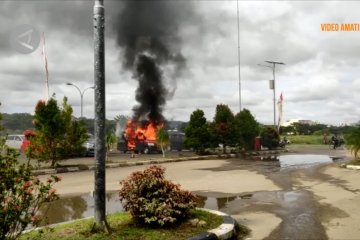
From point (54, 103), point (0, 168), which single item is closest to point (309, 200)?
point (0, 168)

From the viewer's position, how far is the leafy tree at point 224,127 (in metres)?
28.0

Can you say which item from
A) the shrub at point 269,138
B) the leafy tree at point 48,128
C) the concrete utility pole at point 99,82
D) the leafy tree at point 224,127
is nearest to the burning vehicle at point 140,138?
the leafy tree at point 224,127

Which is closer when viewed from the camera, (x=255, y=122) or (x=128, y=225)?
(x=128, y=225)

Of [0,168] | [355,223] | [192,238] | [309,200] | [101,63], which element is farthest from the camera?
[309,200]

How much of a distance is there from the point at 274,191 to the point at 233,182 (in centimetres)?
227

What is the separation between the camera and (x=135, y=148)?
103 ft

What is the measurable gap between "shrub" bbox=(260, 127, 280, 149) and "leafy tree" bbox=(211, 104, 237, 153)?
766cm

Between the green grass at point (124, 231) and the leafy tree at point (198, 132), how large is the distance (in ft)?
66.1

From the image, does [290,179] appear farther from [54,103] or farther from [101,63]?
[54,103]

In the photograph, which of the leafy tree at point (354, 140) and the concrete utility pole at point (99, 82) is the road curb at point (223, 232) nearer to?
the concrete utility pole at point (99, 82)

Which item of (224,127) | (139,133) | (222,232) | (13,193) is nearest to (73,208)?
(222,232)

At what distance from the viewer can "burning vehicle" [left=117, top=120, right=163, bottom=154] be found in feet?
100

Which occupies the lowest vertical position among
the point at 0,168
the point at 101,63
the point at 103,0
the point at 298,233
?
the point at 298,233

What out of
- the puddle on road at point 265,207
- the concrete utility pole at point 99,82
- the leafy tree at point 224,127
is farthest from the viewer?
the leafy tree at point 224,127
